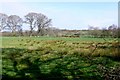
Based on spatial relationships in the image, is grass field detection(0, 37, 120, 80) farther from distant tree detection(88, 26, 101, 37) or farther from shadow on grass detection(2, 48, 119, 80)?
distant tree detection(88, 26, 101, 37)

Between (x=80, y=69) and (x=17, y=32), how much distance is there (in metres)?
36.6

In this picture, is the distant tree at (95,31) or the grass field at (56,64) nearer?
the grass field at (56,64)

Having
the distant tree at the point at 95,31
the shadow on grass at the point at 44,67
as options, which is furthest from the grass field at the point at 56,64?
the distant tree at the point at 95,31

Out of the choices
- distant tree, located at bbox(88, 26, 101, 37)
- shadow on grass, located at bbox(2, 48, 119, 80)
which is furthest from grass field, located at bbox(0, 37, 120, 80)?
distant tree, located at bbox(88, 26, 101, 37)

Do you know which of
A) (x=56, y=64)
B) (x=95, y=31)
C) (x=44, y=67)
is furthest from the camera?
(x=95, y=31)

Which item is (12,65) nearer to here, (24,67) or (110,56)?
(24,67)

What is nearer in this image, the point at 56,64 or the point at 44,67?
the point at 44,67

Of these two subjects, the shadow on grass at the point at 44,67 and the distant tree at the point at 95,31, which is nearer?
the shadow on grass at the point at 44,67

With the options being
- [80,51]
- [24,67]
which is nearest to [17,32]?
[80,51]

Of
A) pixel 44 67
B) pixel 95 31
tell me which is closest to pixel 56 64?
pixel 44 67

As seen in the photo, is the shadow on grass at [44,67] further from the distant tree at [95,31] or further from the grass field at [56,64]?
the distant tree at [95,31]

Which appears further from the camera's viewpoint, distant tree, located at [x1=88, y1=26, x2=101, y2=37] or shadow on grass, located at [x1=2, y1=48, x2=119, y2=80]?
distant tree, located at [x1=88, y1=26, x2=101, y2=37]

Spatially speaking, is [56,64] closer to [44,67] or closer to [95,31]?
[44,67]

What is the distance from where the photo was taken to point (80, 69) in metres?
12.3
